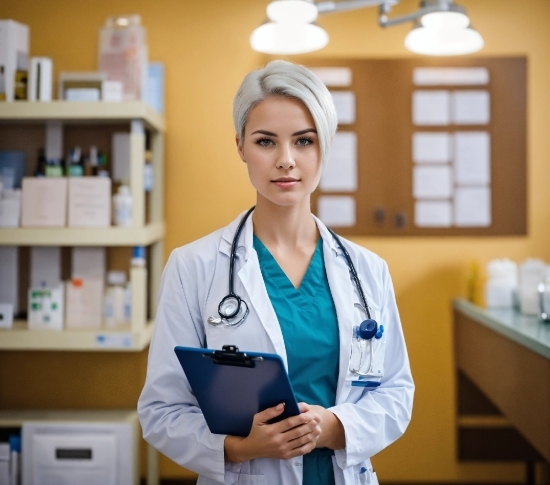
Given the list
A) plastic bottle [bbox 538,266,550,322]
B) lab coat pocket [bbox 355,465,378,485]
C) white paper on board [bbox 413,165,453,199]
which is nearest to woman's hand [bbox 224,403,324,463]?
lab coat pocket [bbox 355,465,378,485]

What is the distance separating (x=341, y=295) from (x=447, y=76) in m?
2.23

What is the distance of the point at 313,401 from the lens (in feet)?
4.10

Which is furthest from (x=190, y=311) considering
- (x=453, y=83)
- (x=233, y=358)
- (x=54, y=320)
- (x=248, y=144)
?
(x=453, y=83)

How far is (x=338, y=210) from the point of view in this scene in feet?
10.5

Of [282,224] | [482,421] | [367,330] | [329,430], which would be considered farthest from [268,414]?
[482,421]

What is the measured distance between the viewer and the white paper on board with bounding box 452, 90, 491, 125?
3174 millimetres

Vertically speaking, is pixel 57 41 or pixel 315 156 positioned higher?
pixel 57 41

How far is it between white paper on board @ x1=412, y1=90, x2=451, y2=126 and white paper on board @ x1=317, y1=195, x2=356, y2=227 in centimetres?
55

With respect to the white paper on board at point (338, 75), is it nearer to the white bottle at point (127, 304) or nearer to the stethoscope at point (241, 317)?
the white bottle at point (127, 304)

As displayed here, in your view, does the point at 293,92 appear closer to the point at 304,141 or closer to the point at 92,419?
the point at 304,141

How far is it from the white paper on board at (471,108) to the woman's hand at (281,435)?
8.00ft

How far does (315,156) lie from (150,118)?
1.67 metres

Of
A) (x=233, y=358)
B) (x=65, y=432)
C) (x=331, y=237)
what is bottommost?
(x=65, y=432)

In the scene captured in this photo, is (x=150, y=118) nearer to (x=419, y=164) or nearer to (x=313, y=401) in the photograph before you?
(x=419, y=164)
